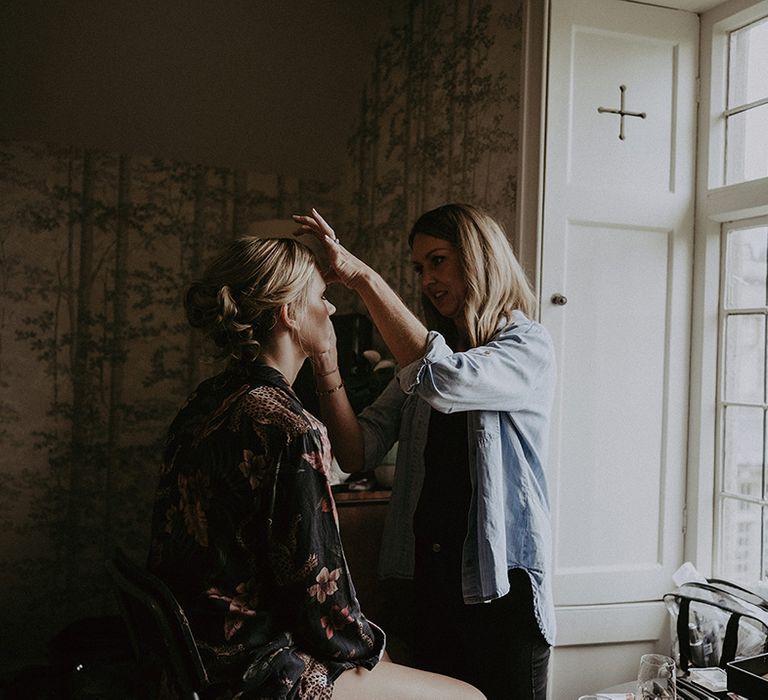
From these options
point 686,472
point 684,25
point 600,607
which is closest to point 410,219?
point 684,25

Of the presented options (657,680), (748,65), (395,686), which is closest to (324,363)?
(395,686)

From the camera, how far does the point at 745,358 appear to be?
7.68 ft

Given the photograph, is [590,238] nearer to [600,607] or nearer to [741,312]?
[741,312]

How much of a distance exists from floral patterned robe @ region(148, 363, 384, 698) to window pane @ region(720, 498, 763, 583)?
4.90 ft

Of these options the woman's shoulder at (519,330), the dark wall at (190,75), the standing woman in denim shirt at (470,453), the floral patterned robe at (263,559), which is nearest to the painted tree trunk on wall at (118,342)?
the dark wall at (190,75)

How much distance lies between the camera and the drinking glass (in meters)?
1.42

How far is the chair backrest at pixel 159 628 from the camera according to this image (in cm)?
113

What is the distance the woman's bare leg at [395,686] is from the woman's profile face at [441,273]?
32.9 inches

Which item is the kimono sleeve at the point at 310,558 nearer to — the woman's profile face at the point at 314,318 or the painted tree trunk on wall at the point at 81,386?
the woman's profile face at the point at 314,318

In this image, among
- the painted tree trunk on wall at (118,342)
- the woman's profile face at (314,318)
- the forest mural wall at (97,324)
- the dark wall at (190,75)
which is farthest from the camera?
the painted tree trunk on wall at (118,342)

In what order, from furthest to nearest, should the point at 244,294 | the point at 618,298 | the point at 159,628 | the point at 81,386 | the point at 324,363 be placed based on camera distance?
the point at 81,386, the point at 618,298, the point at 324,363, the point at 244,294, the point at 159,628

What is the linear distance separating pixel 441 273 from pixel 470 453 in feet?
1.44

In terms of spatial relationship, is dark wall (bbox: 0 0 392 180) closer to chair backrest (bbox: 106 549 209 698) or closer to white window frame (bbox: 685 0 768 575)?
white window frame (bbox: 685 0 768 575)

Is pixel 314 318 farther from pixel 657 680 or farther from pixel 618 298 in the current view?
pixel 618 298
